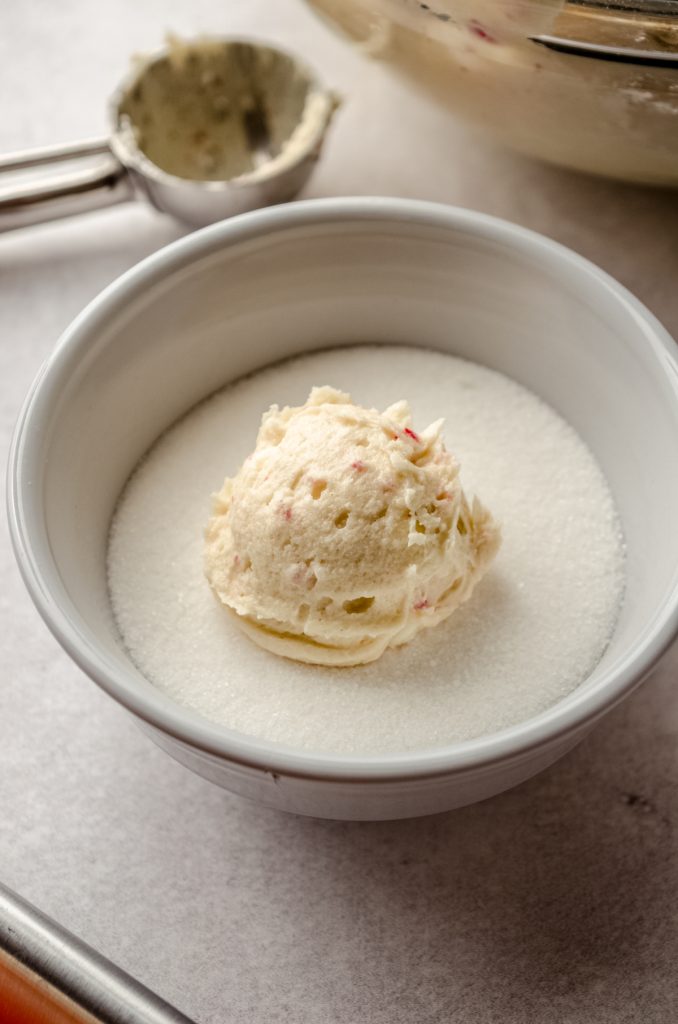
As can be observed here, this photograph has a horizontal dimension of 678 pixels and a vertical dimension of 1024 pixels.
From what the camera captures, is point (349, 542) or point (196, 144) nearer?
point (349, 542)

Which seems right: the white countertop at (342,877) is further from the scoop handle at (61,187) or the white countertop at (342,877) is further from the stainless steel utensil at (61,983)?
the scoop handle at (61,187)

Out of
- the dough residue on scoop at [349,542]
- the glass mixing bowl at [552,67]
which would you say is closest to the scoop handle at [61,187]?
the glass mixing bowl at [552,67]

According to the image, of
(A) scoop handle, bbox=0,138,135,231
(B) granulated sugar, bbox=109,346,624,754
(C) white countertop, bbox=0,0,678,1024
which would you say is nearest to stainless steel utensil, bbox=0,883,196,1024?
(C) white countertop, bbox=0,0,678,1024

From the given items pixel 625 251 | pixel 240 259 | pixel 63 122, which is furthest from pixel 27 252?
pixel 625 251

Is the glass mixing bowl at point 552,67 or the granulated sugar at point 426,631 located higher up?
the glass mixing bowl at point 552,67

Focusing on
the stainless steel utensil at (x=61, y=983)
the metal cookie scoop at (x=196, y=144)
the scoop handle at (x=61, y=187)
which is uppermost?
the metal cookie scoop at (x=196, y=144)

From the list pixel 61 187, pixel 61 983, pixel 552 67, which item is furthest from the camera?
pixel 61 187

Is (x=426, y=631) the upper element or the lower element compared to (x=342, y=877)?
upper

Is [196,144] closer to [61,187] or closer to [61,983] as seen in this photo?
[61,187]

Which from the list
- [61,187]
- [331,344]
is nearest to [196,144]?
[61,187]

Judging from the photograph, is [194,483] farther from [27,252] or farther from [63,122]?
[63,122]
